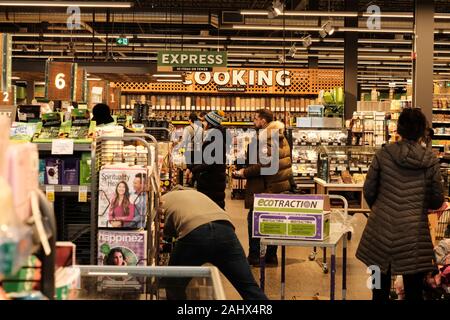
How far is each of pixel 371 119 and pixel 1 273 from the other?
11.9m

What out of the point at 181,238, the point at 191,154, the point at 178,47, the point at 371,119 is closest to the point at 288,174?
the point at 191,154

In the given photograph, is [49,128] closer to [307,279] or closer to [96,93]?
[307,279]

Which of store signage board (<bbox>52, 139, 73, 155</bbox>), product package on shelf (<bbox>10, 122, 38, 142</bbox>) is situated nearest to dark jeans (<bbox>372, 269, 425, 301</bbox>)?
store signage board (<bbox>52, 139, 73, 155</bbox>)

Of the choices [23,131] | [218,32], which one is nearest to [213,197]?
[23,131]

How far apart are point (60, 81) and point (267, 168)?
10.2ft

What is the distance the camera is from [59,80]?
9.12 metres

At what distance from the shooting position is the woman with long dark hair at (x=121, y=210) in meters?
4.50

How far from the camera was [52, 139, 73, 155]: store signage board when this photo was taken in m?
4.72

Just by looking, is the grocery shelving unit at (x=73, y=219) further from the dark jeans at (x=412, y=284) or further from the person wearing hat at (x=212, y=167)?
the person wearing hat at (x=212, y=167)

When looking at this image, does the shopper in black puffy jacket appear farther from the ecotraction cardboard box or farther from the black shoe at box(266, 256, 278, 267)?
the black shoe at box(266, 256, 278, 267)

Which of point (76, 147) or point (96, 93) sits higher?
point (96, 93)

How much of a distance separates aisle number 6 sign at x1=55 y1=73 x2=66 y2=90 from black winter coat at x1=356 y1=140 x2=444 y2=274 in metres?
5.33

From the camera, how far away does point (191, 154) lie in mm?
Result: 8867
